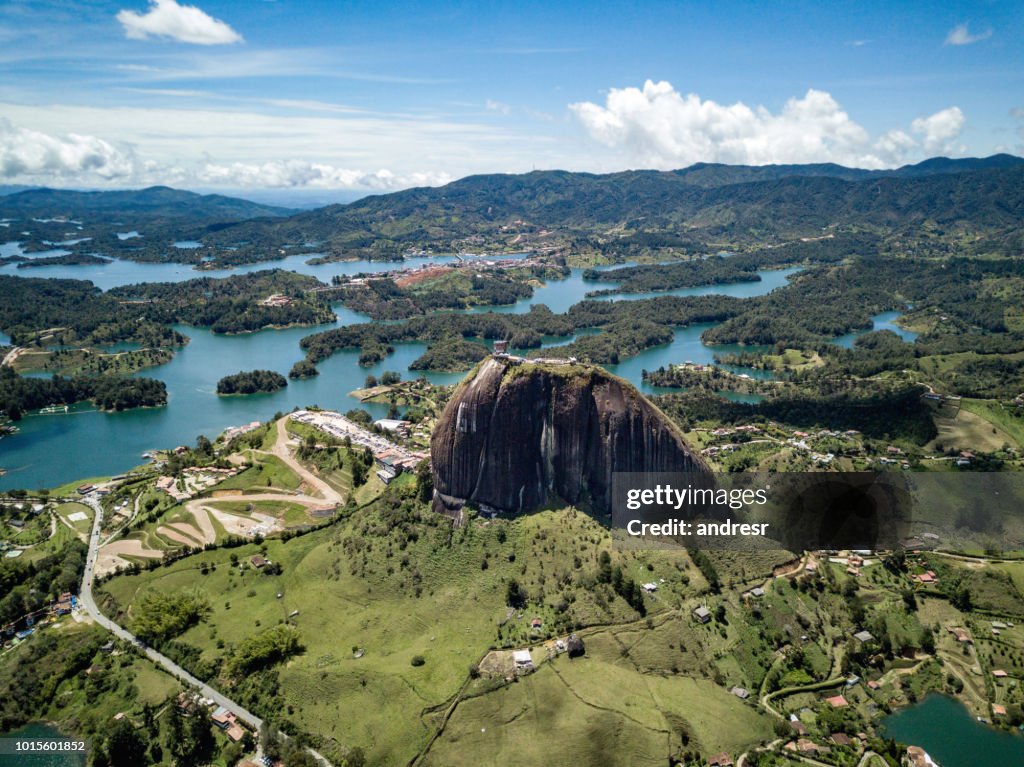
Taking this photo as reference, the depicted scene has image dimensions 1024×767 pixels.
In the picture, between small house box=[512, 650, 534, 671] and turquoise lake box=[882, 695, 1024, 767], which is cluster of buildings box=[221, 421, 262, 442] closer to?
small house box=[512, 650, 534, 671]

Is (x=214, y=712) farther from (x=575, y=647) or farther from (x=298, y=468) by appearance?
(x=298, y=468)

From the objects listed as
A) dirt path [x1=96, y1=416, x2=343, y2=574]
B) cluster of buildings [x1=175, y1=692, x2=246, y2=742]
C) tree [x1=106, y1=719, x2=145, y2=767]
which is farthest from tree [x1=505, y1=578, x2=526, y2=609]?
dirt path [x1=96, y1=416, x2=343, y2=574]

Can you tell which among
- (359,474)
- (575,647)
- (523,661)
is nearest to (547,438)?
(575,647)

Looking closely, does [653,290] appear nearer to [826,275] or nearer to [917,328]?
[826,275]

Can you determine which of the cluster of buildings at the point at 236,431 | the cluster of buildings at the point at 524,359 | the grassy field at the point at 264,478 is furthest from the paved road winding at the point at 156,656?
the cluster of buildings at the point at 524,359

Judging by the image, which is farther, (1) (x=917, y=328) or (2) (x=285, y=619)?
(1) (x=917, y=328)

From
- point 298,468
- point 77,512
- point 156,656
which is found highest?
point 298,468

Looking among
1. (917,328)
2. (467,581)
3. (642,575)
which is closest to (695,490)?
(642,575)
